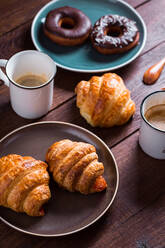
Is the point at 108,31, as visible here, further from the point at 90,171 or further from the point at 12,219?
the point at 12,219

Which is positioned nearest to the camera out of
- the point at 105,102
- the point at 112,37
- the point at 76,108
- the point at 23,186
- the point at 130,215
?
the point at 23,186

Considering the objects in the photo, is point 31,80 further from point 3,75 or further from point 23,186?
point 23,186

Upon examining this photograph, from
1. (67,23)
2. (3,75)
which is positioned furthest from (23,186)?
(67,23)

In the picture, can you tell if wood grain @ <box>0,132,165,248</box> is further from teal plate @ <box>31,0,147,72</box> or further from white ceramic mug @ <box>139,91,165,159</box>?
teal plate @ <box>31,0,147,72</box>

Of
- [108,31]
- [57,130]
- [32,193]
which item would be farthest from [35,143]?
[108,31]

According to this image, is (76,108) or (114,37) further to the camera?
(114,37)
